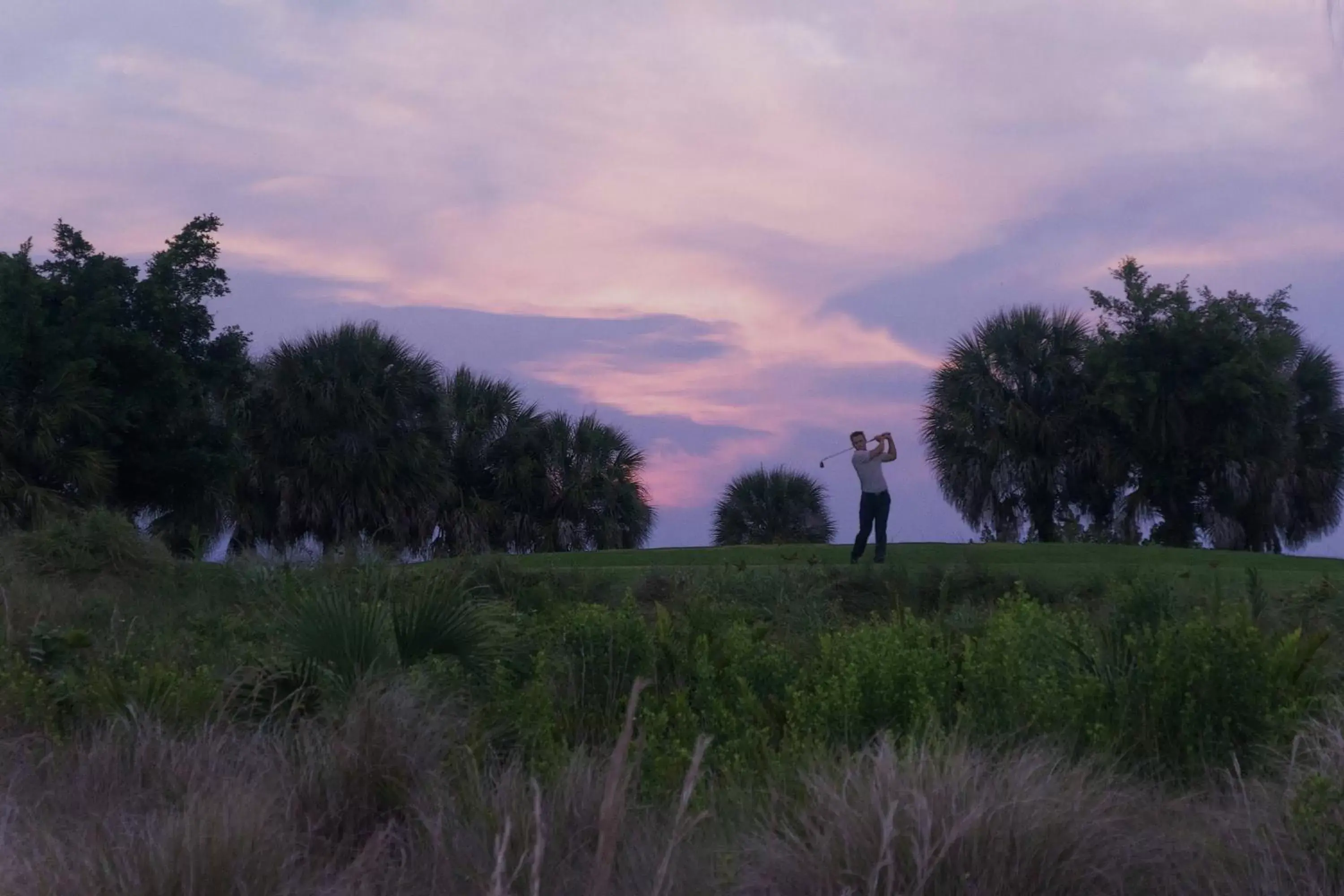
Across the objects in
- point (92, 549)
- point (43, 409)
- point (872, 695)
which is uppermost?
point (43, 409)

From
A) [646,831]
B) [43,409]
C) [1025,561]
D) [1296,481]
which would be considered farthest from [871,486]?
[1296,481]

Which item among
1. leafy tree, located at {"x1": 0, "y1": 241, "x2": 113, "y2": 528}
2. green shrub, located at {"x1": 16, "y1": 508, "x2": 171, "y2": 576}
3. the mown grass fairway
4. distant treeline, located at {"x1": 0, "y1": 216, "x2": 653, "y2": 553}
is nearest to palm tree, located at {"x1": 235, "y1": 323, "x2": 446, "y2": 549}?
distant treeline, located at {"x1": 0, "y1": 216, "x2": 653, "y2": 553}

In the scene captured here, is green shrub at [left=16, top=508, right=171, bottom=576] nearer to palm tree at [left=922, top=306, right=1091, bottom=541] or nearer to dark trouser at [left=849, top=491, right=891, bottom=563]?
dark trouser at [left=849, top=491, right=891, bottom=563]

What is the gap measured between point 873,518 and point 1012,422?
1798 centimetres

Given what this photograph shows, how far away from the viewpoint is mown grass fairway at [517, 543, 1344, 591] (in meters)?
14.5

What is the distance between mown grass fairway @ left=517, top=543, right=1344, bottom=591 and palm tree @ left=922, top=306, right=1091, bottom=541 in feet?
37.0

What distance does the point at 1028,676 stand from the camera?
694 cm

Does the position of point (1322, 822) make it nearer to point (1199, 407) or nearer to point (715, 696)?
point (715, 696)

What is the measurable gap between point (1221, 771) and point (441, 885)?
3475mm

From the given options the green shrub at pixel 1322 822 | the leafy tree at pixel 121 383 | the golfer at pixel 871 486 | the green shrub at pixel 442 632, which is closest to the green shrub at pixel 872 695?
the green shrub at pixel 1322 822

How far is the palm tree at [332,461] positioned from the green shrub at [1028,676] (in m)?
23.6

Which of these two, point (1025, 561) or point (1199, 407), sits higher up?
point (1199, 407)

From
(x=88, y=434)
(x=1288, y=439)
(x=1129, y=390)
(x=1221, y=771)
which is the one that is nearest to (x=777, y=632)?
(x=1221, y=771)

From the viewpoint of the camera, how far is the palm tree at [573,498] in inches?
1286
